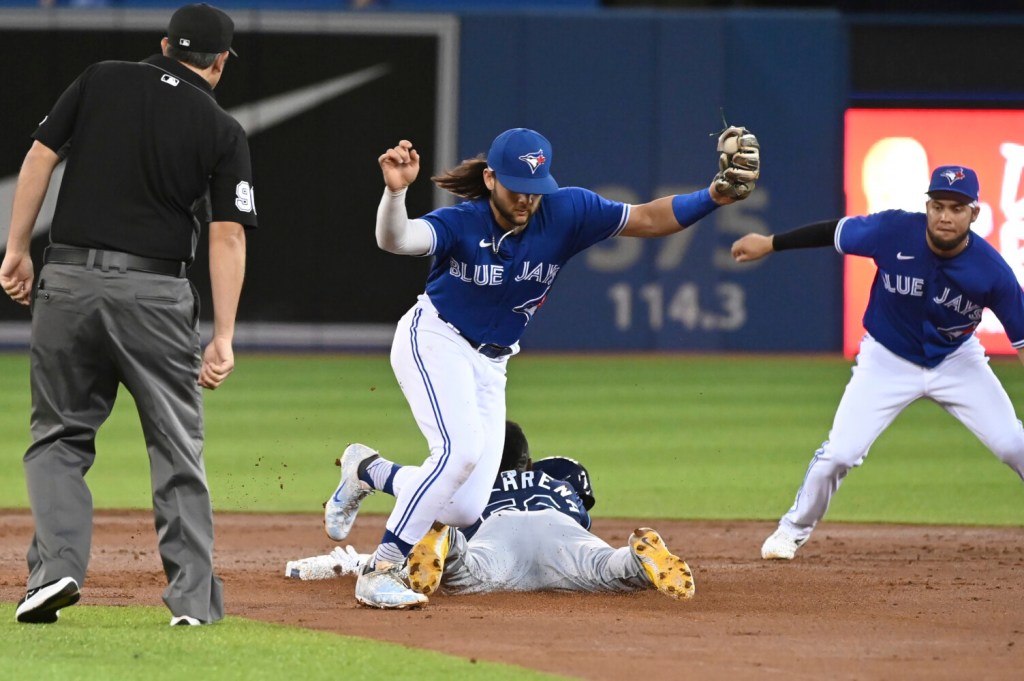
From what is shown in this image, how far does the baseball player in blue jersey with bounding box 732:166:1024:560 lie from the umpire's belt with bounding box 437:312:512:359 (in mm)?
1669

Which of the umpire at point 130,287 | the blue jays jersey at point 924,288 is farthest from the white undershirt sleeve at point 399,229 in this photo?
the blue jays jersey at point 924,288

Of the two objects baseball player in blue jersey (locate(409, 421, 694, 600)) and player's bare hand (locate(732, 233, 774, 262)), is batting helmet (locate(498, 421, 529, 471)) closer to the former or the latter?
baseball player in blue jersey (locate(409, 421, 694, 600))

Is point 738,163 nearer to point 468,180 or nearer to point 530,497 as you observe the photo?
point 468,180

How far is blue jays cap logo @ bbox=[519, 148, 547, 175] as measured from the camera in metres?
6.00

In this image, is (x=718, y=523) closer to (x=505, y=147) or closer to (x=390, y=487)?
(x=390, y=487)

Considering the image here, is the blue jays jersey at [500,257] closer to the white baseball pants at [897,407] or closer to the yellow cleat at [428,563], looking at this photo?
the yellow cleat at [428,563]

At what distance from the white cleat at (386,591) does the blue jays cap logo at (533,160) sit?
5.15 feet

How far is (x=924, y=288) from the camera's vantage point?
23.7 feet

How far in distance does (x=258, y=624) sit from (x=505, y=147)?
1.95 meters

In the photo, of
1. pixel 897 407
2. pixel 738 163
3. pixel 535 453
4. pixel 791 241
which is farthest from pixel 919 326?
pixel 535 453

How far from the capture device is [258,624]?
546cm

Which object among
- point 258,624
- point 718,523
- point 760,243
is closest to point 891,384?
point 760,243

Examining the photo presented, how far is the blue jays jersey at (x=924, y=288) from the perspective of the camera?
7172 millimetres

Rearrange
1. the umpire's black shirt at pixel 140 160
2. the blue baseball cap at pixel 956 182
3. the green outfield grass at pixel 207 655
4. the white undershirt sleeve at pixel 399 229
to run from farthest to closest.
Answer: the blue baseball cap at pixel 956 182 < the white undershirt sleeve at pixel 399 229 < the umpire's black shirt at pixel 140 160 < the green outfield grass at pixel 207 655
